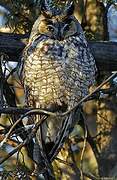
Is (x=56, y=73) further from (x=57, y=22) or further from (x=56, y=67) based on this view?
(x=57, y=22)

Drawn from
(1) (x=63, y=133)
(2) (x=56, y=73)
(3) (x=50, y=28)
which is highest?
(3) (x=50, y=28)

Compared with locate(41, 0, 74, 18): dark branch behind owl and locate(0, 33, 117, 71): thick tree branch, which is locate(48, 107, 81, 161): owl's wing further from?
locate(41, 0, 74, 18): dark branch behind owl

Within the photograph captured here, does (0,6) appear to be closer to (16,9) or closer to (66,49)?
(16,9)

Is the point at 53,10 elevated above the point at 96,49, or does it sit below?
above

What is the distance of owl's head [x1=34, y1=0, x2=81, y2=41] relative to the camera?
2.66 m

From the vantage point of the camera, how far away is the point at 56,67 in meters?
2.64

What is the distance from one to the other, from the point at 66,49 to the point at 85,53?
97mm

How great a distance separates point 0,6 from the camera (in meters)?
3.50

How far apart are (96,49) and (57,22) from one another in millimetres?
229

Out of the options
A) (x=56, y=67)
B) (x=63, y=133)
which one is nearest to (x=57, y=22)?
(x=56, y=67)

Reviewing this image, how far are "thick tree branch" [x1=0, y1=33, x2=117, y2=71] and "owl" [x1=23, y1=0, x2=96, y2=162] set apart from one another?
0.04 metres

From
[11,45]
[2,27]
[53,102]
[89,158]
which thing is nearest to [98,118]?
[89,158]

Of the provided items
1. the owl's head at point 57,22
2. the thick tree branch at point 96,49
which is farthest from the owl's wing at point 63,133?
the owl's head at point 57,22

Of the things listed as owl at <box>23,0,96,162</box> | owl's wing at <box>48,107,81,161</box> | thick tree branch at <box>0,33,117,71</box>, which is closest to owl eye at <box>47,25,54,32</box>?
owl at <box>23,0,96,162</box>
